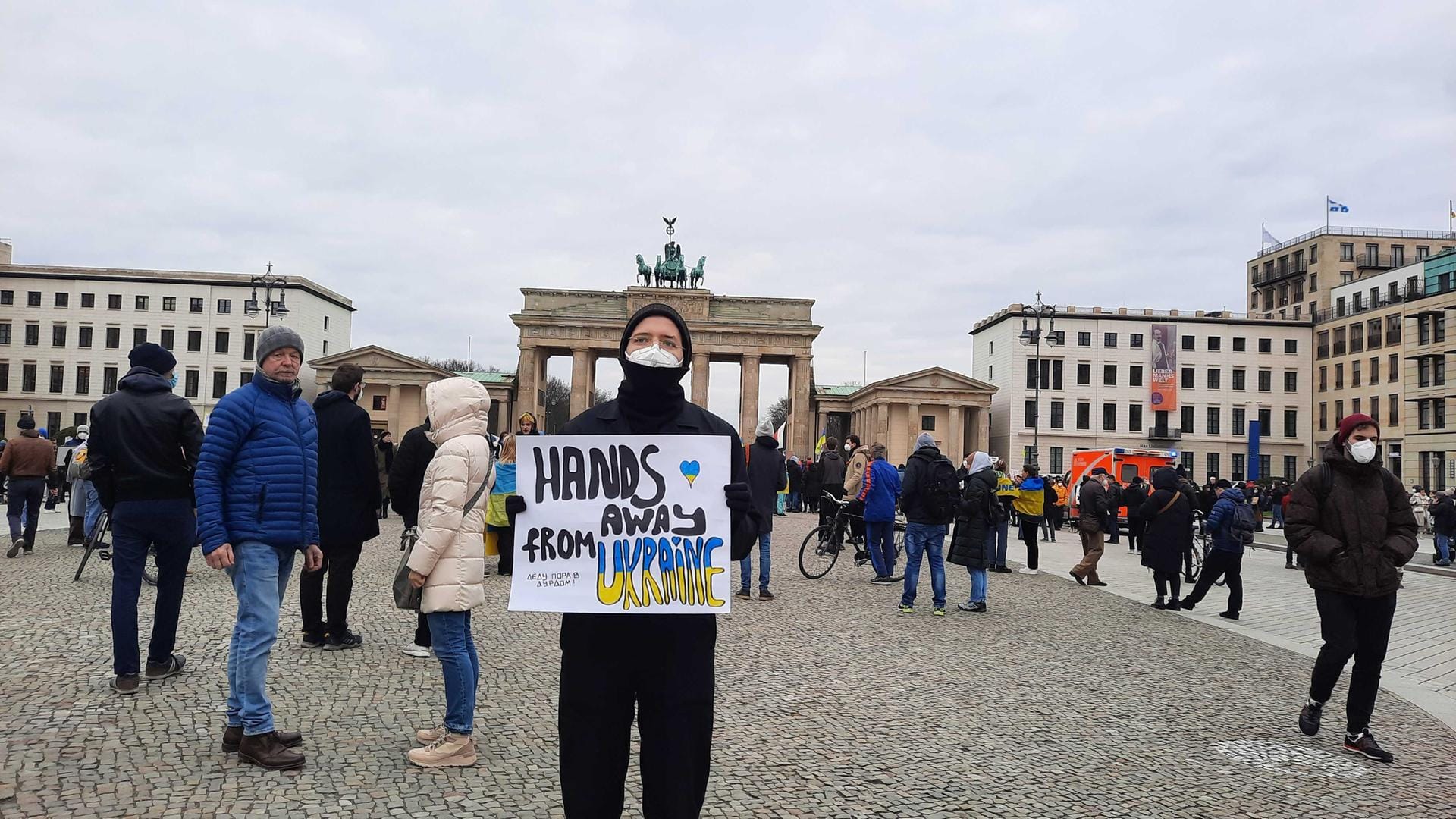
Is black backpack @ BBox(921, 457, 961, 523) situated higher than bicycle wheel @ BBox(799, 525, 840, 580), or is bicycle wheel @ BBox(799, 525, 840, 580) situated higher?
black backpack @ BBox(921, 457, 961, 523)

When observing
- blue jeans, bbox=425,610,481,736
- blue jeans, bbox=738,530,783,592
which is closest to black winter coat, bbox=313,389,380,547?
blue jeans, bbox=425,610,481,736

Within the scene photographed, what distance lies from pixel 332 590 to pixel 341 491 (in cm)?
89

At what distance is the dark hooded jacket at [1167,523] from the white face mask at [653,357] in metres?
10.3

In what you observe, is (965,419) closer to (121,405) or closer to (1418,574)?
(1418,574)

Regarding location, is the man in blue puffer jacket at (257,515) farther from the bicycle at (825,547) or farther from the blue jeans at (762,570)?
the bicycle at (825,547)

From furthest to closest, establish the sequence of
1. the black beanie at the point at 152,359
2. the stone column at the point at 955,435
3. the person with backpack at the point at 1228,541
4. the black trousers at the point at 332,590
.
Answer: the stone column at the point at 955,435, the person with backpack at the point at 1228,541, the black trousers at the point at 332,590, the black beanie at the point at 152,359

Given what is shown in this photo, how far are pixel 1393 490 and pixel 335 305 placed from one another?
90934 mm

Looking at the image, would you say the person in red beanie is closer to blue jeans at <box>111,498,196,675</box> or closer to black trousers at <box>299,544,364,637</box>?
black trousers at <box>299,544,364,637</box>

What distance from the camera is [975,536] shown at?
11.1 meters

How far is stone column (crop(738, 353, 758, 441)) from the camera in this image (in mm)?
68000

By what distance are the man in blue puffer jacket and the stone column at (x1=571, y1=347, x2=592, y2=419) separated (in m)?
63.8

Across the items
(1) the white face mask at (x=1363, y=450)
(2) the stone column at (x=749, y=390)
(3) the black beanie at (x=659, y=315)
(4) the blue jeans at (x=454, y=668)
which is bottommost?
(4) the blue jeans at (x=454, y=668)

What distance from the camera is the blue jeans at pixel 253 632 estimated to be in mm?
4711

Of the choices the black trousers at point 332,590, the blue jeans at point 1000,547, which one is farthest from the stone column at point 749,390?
the black trousers at point 332,590
